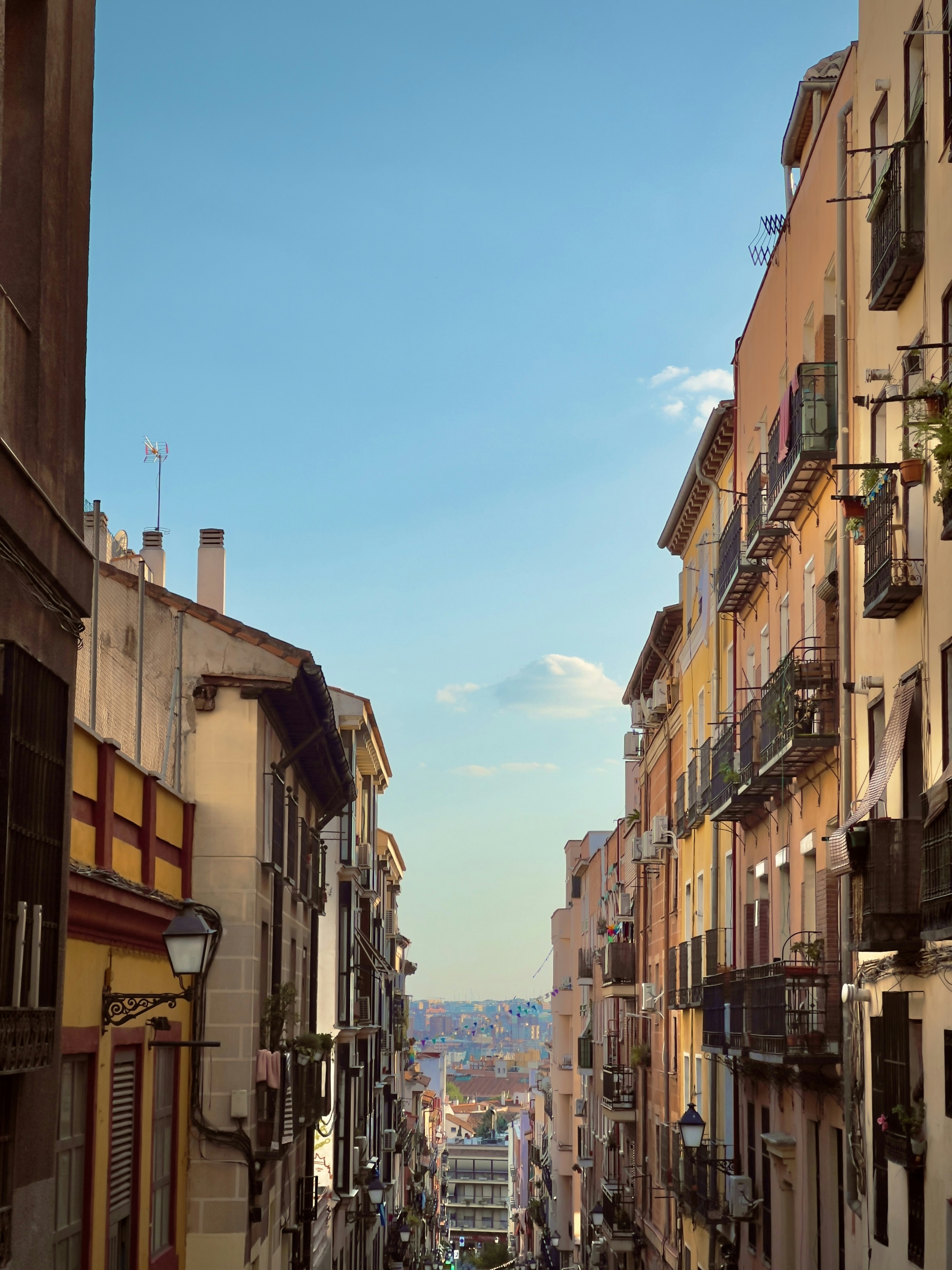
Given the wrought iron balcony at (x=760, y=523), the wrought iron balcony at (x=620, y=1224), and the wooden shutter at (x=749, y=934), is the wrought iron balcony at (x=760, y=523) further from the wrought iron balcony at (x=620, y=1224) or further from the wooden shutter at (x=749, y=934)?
the wrought iron balcony at (x=620, y=1224)

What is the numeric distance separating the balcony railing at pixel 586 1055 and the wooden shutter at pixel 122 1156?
37.2 meters

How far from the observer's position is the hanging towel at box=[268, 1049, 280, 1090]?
18.7 meters

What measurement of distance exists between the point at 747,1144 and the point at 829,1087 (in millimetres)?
6221

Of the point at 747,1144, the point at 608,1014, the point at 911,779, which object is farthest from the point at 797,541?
the point at 608,1014

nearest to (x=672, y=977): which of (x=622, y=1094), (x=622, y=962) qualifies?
(x=622, y=1094)

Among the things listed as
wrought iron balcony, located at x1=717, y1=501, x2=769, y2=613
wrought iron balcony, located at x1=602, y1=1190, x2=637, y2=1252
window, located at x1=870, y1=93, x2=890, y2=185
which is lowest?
wrought iron balcony, located at x1=602, y1=1190, x2=637, y2=1252

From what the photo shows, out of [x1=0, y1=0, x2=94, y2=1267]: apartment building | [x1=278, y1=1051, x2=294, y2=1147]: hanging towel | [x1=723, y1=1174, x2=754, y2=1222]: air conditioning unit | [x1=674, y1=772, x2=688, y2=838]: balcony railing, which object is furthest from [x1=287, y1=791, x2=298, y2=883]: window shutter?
[x1=0, y1=0, x2=94, y2=1267]: apartment building

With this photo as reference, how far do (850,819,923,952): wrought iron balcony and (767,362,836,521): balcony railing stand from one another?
5985mm

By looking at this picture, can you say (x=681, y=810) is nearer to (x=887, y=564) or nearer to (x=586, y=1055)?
(x=887, y=564)

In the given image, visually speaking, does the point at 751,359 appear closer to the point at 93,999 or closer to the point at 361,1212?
the point at 93,999

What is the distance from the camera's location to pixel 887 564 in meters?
13.5

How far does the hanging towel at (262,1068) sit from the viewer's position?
1853 centimetres

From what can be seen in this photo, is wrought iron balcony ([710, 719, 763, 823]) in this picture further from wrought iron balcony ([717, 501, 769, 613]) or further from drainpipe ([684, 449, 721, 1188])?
wrought iron balcony ([717, 501, 769, 613])

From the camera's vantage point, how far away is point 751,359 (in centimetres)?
2330
